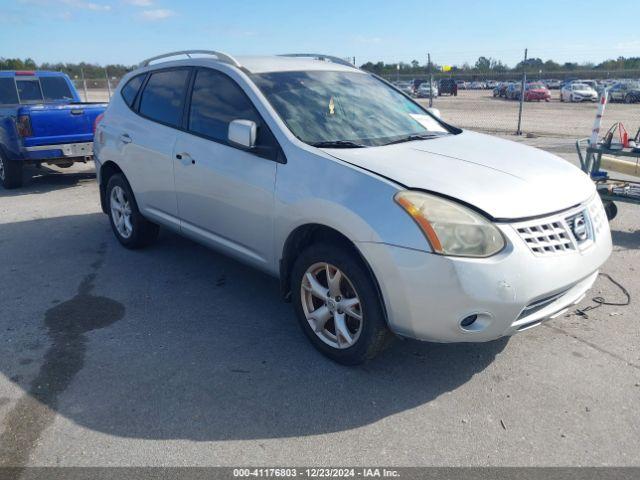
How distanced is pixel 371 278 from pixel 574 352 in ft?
5.05

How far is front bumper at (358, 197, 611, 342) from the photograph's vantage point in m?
2.74

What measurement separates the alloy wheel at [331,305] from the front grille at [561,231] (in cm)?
99

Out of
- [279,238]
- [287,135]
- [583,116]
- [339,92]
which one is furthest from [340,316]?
[583,116]

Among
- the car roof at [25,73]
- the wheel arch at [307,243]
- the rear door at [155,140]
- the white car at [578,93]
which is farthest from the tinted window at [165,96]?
the white car at [578,93]

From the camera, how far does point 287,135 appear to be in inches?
140

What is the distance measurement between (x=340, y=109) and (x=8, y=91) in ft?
27.3

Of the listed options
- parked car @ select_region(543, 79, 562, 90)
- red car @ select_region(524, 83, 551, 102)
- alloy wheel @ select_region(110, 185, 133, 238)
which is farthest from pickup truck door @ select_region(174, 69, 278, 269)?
parked car @ select_region(543, 79, 562, 90)

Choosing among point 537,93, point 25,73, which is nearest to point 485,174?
point 25,73

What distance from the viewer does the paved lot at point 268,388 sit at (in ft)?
8.80

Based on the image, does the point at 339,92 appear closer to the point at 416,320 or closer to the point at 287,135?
the point at 287,135

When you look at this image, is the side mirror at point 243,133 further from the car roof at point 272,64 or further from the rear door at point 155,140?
the rear door at point 155,140

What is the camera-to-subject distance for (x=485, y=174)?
126 inches

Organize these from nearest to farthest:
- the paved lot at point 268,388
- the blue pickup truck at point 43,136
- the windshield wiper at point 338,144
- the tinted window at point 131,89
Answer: the paved lot at point 268,388, the windshield wiper at point 338,144, the tinted window at point 131,89, the blue pickup truck at point 43,136

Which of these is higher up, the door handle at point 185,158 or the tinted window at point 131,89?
the tinted window at point 131,89
